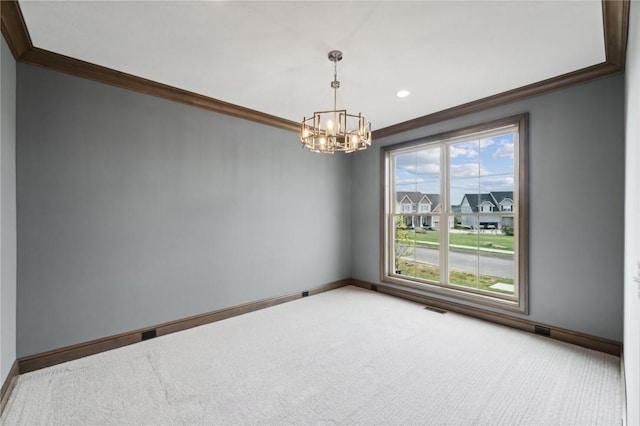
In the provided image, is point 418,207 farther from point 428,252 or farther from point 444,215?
point 428,252

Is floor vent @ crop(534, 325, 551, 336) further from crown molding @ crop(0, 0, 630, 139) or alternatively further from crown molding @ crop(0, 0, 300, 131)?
crown molding @ crop(0, 0, 300, 131)

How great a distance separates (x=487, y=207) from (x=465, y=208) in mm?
287

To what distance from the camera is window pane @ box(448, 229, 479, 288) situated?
3.96 meters

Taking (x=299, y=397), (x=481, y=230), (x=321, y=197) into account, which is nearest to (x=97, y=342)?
(x=299, y=397)

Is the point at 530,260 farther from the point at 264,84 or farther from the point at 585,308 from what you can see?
the point at 264,84

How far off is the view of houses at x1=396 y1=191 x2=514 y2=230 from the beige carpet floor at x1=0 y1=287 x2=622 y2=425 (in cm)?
129

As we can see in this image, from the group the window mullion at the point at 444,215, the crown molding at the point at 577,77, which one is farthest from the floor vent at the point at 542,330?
the crown molding at the point at 577,77

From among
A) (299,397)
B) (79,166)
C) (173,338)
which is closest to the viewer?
(299,397)

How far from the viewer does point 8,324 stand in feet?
7.46

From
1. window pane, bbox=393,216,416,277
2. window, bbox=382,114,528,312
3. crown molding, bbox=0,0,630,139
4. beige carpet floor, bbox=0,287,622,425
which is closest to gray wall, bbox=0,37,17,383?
crown molding, bbox=0,0,630,139

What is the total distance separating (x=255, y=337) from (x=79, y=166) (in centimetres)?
238

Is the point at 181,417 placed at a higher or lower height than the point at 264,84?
lower

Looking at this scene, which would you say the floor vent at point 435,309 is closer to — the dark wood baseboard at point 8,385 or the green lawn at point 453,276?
the green lawn at point 453,276

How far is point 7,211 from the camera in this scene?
2.24 meters
